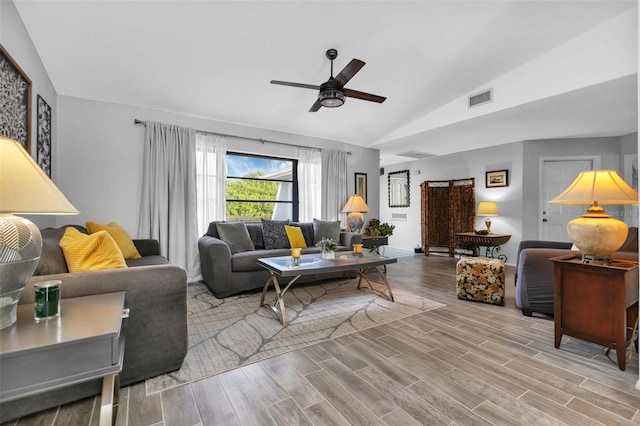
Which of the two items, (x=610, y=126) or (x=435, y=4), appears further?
(x=610, y=126)

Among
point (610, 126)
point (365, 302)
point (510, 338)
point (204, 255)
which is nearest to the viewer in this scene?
point (510, 338)

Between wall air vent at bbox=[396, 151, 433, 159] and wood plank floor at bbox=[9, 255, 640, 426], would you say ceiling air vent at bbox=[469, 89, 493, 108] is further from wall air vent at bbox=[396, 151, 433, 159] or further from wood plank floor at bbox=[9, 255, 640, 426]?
wood plank floor at bbox=[9, 255, 640, 426]

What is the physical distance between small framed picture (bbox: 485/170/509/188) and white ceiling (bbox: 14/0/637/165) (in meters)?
1.37

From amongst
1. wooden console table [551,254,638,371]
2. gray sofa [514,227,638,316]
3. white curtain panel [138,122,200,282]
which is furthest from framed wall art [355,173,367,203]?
wooden console table [551,254,638,371]

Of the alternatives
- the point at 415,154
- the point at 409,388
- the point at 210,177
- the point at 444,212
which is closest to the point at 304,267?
the point at 409,388

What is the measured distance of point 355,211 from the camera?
5.25m

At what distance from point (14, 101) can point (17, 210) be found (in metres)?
1.84

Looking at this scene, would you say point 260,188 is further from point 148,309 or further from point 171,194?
point 148,309

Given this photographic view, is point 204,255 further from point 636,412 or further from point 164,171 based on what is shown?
point 636,412

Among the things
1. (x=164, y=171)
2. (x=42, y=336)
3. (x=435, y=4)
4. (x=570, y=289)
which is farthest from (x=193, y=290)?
(x=435, y=4)

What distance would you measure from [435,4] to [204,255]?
12.1 ft

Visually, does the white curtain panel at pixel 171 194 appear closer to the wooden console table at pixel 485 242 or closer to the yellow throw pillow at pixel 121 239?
the yellow throw pillow at pixel 121 239

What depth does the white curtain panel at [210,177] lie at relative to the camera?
427 centimetres

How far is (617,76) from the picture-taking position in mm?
2777
